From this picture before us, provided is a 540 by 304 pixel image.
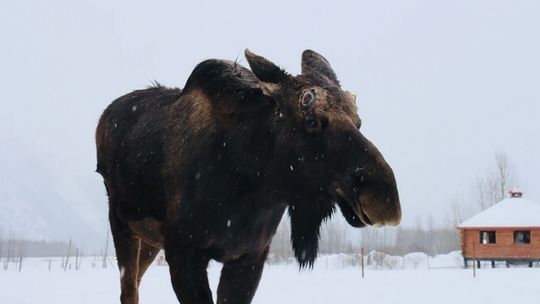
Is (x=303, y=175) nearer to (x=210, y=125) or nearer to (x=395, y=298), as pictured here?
(x=210, y=125)

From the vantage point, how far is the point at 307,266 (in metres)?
3.79

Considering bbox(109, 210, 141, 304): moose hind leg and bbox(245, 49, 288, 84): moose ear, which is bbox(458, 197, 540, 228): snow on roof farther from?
bbox(245, 49, 288, 84): moose ear

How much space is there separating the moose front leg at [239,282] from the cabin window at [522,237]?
1627 inches

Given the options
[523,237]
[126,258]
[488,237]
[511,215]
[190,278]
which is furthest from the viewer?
[511,215]

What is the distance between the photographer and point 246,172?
3.64 m

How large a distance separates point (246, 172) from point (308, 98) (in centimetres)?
61

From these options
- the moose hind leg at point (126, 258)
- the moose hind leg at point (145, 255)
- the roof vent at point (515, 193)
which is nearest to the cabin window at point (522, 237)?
the roof vent at point (515, 193)

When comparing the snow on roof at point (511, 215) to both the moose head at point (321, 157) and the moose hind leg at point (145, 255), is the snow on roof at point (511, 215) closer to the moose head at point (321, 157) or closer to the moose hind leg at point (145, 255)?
the moose hind leg at point (145, 255)

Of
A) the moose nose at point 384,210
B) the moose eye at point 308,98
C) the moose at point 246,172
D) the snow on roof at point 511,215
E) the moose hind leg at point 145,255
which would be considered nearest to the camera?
the moose nose at point 384,210

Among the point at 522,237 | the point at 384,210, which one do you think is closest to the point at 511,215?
the point at 522,237

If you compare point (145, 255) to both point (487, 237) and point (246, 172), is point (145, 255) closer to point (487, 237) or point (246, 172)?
point (246, 172)

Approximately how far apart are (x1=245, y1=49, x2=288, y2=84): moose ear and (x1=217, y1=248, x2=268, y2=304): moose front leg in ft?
3.59

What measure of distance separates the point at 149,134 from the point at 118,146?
1.51 feet

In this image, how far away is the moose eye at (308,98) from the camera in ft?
10.9
